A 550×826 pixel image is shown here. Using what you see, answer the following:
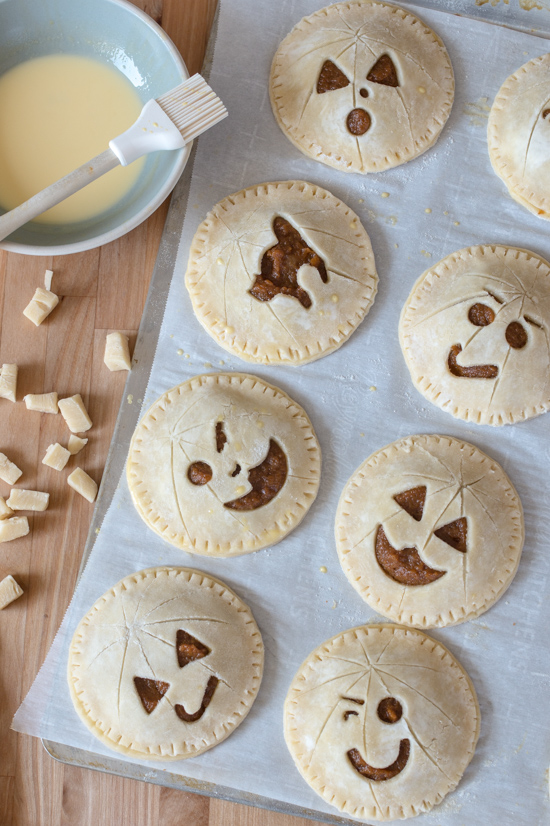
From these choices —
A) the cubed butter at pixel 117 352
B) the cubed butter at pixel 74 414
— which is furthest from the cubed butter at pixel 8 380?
the cubed butter at pixel 117 352

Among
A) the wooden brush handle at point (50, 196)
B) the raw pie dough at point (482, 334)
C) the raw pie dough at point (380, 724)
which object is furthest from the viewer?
Result: the raw pie dough at point (482, 334)

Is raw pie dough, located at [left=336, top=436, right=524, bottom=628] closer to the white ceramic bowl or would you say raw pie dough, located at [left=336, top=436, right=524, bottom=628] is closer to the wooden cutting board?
the wooden cutting board

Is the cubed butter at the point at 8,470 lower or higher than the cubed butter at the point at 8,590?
higher

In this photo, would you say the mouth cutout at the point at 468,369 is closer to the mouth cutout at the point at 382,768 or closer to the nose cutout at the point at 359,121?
the nose cutout at the point at 359,121

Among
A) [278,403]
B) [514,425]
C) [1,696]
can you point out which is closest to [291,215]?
[278,403]

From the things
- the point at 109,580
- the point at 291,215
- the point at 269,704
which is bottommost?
the point at 269,704

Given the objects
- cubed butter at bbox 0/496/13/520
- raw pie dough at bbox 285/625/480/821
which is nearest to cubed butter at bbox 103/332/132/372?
cubed butter at bbox 0/496/13/520

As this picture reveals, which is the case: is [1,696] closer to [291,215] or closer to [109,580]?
[109,580]
